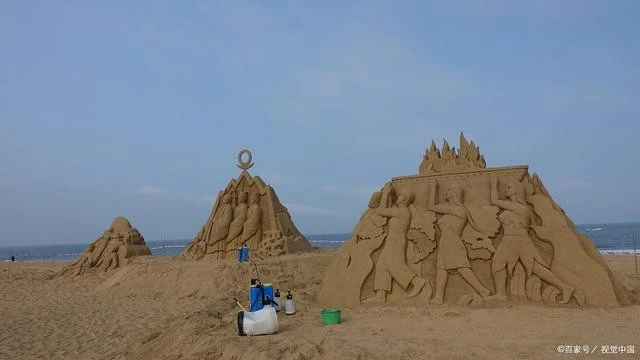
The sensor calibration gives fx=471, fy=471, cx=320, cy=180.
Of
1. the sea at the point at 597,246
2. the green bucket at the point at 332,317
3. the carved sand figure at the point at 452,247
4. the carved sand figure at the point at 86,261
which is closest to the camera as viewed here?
the green bucket at the point at 332,317

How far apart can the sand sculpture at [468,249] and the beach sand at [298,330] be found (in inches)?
12.2

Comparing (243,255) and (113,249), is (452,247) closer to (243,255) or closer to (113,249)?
(243,255)

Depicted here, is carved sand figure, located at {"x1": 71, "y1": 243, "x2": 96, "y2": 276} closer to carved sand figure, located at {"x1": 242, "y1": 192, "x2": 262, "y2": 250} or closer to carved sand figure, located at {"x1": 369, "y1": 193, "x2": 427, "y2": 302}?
carved sand figure, located at {"x1": 242, "y1": 192, "x2": 262, "y2": 250}

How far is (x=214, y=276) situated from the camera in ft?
39.5

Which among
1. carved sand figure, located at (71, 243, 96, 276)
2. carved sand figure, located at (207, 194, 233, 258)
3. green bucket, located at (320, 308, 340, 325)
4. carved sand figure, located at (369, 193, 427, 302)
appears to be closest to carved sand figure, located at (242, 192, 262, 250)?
carved sand figure, located at (207, 194, 233, 258)

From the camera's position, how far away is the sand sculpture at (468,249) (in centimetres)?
702

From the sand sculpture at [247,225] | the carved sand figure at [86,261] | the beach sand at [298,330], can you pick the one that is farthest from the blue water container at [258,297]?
the carved sand figure at [86,261]

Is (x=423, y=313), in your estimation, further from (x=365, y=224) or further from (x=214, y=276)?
(x=214, y=276)

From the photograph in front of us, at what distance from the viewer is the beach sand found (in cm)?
506

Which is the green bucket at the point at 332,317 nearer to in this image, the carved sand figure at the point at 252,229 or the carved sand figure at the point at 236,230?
the carved sand figure at the point at 252,229

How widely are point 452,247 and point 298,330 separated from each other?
2840 mm

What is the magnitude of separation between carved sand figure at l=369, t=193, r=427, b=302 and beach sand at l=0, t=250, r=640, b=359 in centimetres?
38

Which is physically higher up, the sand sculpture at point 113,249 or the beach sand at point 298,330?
the sand sculpture at point 113,249

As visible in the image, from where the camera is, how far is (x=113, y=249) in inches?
630
